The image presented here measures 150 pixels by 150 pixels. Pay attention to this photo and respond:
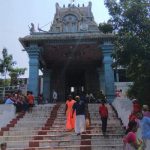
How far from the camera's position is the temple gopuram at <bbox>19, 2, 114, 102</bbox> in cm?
2088

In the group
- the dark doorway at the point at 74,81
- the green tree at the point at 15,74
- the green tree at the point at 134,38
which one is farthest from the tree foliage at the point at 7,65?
the green tree at the point at 134,38

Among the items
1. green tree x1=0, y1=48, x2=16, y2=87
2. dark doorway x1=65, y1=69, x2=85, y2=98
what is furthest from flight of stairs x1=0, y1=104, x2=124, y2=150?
green tree x1=0, y1=48, x2=16, y2=87

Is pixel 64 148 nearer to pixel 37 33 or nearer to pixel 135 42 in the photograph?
pixel 135 42

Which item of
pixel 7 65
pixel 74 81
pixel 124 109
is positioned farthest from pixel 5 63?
pixel 124 109

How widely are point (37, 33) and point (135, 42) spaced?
1038 centimetres

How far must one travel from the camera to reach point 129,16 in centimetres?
1250

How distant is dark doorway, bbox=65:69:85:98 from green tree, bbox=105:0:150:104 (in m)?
13.8

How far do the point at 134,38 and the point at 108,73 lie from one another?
8.62 meters

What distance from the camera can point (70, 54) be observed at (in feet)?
77.4

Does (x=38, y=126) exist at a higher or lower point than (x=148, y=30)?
lower

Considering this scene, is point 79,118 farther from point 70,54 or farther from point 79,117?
point 70,54

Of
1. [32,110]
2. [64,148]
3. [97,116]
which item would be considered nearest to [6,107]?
[32,110]

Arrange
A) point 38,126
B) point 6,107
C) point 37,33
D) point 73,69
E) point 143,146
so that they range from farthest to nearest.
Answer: point 73,69, point 37,33, point 6,107, point 38,126, point 143,146

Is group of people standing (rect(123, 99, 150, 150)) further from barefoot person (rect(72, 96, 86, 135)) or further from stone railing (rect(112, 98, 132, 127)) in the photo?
stone railing (rect(112, 98, 132, 127))
